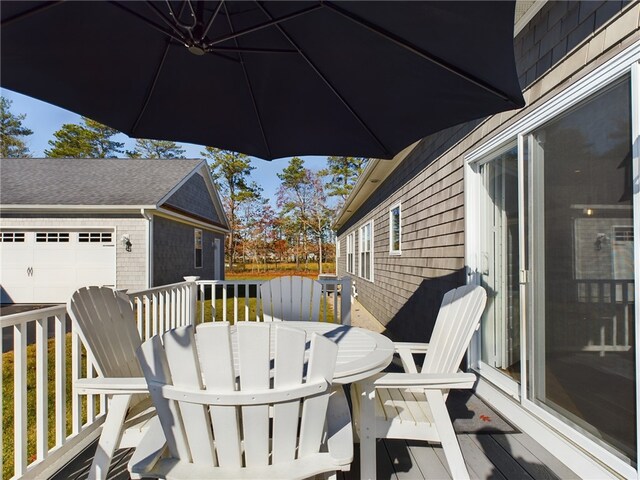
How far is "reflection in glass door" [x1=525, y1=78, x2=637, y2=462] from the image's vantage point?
178cm

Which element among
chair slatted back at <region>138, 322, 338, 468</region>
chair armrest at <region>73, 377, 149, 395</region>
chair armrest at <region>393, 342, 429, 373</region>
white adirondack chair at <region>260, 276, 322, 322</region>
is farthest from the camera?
white adirondack chair at <region>260, 276, 322, 322</region>

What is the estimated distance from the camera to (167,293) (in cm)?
399

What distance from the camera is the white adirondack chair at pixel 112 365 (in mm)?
1562

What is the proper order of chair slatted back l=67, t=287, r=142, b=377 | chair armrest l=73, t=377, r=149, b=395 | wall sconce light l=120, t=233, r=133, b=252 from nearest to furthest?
chair armrest l=73, t=377, r=149, b=395 → chair slatted back l=67, t=287, r=142, b=377 → wall sconce light l=120, t=233, r=133, b=252

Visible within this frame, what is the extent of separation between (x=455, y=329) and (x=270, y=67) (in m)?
1.90

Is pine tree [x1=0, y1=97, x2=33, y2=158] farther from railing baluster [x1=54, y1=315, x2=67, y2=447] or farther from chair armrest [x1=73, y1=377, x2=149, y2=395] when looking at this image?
chair armrest [x1=73, y1=377, x2=149, y2=395]

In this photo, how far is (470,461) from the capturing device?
2035 millimetres

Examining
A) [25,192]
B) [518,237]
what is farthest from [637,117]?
[25,192]

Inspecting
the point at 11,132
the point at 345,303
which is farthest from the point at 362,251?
the point at 11,132

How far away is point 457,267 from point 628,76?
6.99 ft

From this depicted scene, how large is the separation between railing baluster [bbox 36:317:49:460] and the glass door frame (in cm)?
304

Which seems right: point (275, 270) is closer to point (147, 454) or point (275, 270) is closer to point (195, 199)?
point (195, 199)

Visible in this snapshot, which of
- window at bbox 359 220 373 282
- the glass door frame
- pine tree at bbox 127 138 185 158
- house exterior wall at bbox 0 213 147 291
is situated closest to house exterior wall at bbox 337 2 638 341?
the glass door frame

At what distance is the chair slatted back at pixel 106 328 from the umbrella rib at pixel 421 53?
1.96m
